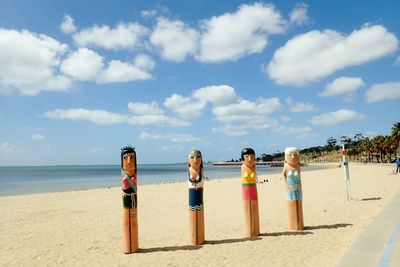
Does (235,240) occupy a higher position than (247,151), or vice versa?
(247,151)

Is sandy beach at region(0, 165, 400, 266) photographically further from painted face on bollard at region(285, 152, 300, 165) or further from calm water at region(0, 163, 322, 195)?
calm water at region(0, 163, 322, 195)

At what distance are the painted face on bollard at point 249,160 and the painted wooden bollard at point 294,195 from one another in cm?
114

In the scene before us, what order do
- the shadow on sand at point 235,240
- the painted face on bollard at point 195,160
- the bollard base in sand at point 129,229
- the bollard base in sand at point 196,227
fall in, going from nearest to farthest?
the bollard base in sand at point 129,229
the shadow on sand at point 235,240
the bollard base in sand at point 196,227
the painted face on bollard at point 195,160

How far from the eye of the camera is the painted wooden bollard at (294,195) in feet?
31.7

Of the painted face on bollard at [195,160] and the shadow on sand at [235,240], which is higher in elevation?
the painted face on bollard at [195,160]

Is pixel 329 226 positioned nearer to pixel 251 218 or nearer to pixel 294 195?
pixel 294 195

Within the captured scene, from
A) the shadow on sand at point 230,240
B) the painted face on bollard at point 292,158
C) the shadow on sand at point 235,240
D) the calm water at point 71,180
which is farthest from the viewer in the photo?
the calm water at point 71,180

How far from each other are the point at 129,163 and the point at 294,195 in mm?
4388

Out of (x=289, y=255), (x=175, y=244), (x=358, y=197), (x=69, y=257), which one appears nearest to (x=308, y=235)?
(x=289, y=255)

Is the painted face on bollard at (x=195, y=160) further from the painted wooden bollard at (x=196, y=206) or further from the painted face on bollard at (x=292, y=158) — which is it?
the painted face on bollard at (x=292, y=158)

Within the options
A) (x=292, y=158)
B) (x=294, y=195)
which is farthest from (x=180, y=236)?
(x=292, y=158)

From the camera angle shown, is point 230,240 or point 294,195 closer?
point 230,240

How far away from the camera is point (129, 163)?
8.20 metres

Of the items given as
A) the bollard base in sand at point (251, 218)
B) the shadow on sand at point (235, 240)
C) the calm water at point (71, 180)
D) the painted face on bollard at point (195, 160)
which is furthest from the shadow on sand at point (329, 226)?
the calm water at point (71, 180)
